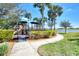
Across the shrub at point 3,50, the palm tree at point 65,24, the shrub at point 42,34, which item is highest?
the palm tree at point 65,24

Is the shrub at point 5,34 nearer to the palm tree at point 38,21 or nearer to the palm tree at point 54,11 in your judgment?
the palm tree at point 38,21

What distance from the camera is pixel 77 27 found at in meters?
1.74

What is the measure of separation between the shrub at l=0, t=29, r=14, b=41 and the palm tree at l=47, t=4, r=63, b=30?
0.41 metres

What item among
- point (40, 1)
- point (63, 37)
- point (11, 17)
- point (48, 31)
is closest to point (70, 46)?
point (63, 37)

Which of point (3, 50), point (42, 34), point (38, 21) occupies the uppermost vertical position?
point (38, 21)

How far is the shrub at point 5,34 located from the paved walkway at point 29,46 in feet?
0.34

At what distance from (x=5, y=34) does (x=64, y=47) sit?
0.59 meters

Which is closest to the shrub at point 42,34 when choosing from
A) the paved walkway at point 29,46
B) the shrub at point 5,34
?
the paved walkway at point 29,46

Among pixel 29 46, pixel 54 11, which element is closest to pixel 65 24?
pixel 54 11

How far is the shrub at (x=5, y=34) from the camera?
1.76 m

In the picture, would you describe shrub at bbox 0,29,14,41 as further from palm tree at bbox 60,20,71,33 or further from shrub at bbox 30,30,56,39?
palm tree at bbox 60,20,71,33

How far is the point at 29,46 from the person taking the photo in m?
1.78

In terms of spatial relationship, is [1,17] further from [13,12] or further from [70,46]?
[70,46]

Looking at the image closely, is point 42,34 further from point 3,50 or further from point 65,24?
point 3,50
